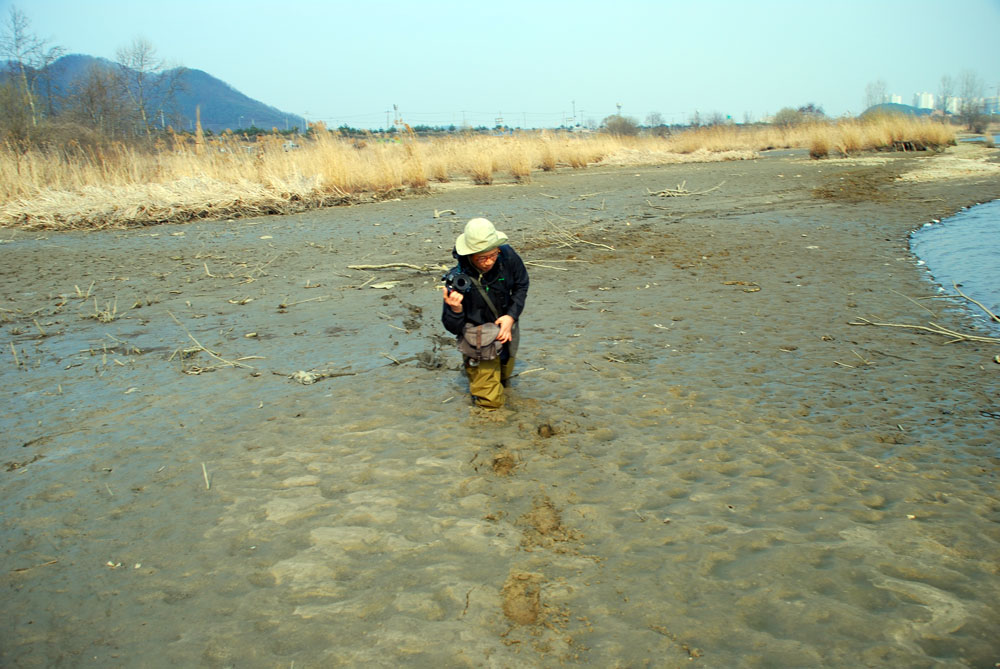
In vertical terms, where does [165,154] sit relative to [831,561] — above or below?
above

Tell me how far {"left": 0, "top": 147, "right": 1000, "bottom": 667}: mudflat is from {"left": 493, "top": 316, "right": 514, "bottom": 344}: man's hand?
0.48 m

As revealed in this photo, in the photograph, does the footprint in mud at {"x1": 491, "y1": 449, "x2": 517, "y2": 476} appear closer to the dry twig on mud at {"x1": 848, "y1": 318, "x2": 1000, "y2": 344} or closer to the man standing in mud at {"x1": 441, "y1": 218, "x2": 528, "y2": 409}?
the man standing in mud at {"x1": 441, "y1": 218, "x2": 528, "y2": 409}

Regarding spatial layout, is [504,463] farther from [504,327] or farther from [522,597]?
[522,597]

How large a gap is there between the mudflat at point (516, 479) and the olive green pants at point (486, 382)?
0.09 meters

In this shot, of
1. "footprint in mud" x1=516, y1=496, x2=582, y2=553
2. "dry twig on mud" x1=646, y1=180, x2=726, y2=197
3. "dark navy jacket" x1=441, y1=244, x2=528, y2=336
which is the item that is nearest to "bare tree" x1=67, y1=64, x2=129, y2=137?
"dry twig on mud" x1=646, y1=180, x2=726, y2=197

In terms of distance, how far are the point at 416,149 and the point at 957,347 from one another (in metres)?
13.4

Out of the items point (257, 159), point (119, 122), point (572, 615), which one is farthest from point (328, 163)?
point (119, 122)

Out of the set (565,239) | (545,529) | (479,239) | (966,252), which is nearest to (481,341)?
(479,239)

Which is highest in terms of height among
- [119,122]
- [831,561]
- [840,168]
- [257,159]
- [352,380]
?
[119,122]

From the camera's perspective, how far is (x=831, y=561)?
8.64ft

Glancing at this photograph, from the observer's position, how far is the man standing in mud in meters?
4.04

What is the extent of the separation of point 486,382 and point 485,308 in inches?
18.7

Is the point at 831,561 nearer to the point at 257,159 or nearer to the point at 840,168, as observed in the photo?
the point at 257,159

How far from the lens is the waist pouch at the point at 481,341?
13.4 feet
